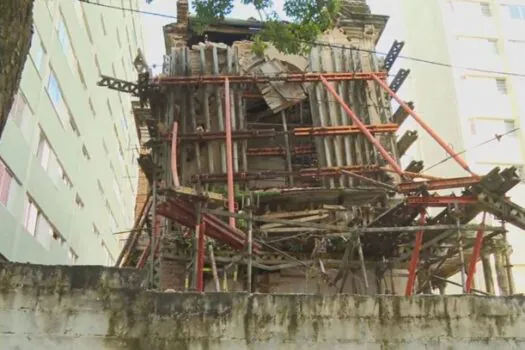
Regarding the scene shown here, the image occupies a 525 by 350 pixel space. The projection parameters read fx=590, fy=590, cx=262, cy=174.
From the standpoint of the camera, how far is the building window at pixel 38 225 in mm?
18859

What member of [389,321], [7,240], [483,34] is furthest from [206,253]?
[483,34]

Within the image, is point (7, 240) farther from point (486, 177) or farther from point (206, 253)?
point (486, 177)

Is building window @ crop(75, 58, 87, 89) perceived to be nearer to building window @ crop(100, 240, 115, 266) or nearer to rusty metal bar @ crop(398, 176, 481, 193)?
building window @ crop(100, 240, 115, 266)

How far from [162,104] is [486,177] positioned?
8.18 m

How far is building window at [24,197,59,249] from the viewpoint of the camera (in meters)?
18.9

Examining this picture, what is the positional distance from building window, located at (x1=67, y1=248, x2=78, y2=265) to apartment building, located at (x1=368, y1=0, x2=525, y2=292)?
1884 centimetres

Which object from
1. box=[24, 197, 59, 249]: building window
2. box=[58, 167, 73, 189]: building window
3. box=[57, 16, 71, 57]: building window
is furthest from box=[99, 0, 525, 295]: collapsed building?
box=[58, 167, 73, 189]: building window

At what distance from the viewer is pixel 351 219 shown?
1267 centimetres

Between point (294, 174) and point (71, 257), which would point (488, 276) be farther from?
point (71, 257)

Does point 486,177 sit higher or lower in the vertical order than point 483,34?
lower

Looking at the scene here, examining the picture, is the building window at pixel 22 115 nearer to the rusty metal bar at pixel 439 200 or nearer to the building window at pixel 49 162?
the building window at pixel 49 162

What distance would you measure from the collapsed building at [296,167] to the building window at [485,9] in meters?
21.4

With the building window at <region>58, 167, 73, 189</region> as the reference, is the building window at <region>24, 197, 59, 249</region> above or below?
below

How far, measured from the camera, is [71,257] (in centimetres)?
2448
